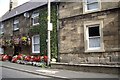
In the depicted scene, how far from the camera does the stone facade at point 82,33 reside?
13.0 meters

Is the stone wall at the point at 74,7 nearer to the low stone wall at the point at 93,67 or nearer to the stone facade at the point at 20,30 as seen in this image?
the low stone wall at the point at 93,67

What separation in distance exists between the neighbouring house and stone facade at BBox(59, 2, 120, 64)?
1048 mm

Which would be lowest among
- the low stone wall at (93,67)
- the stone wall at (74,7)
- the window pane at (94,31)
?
the low stone wall at (93,67)

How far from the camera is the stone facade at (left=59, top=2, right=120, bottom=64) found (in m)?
13.0

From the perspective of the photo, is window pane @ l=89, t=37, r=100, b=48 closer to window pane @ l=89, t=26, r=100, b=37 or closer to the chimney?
window pane @ l=89, t=26, r=100, b=37

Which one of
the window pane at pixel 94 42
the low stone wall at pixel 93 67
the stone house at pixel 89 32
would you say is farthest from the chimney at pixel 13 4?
the window pane at pixel 94 42

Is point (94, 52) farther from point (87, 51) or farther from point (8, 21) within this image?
point (8, 21)

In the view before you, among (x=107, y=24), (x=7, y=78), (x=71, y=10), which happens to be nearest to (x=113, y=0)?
(x=107, y=24)

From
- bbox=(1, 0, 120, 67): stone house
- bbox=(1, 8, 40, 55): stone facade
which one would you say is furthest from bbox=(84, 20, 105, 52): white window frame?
bbox=(1, 8, 40, 55): stone facade

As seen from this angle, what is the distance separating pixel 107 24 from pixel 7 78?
658cm

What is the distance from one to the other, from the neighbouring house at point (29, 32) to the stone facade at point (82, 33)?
1.05m

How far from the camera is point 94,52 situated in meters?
13.8

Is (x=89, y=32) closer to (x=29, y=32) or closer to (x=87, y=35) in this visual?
(x=87, y=35)

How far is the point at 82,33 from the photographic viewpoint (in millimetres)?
14609
